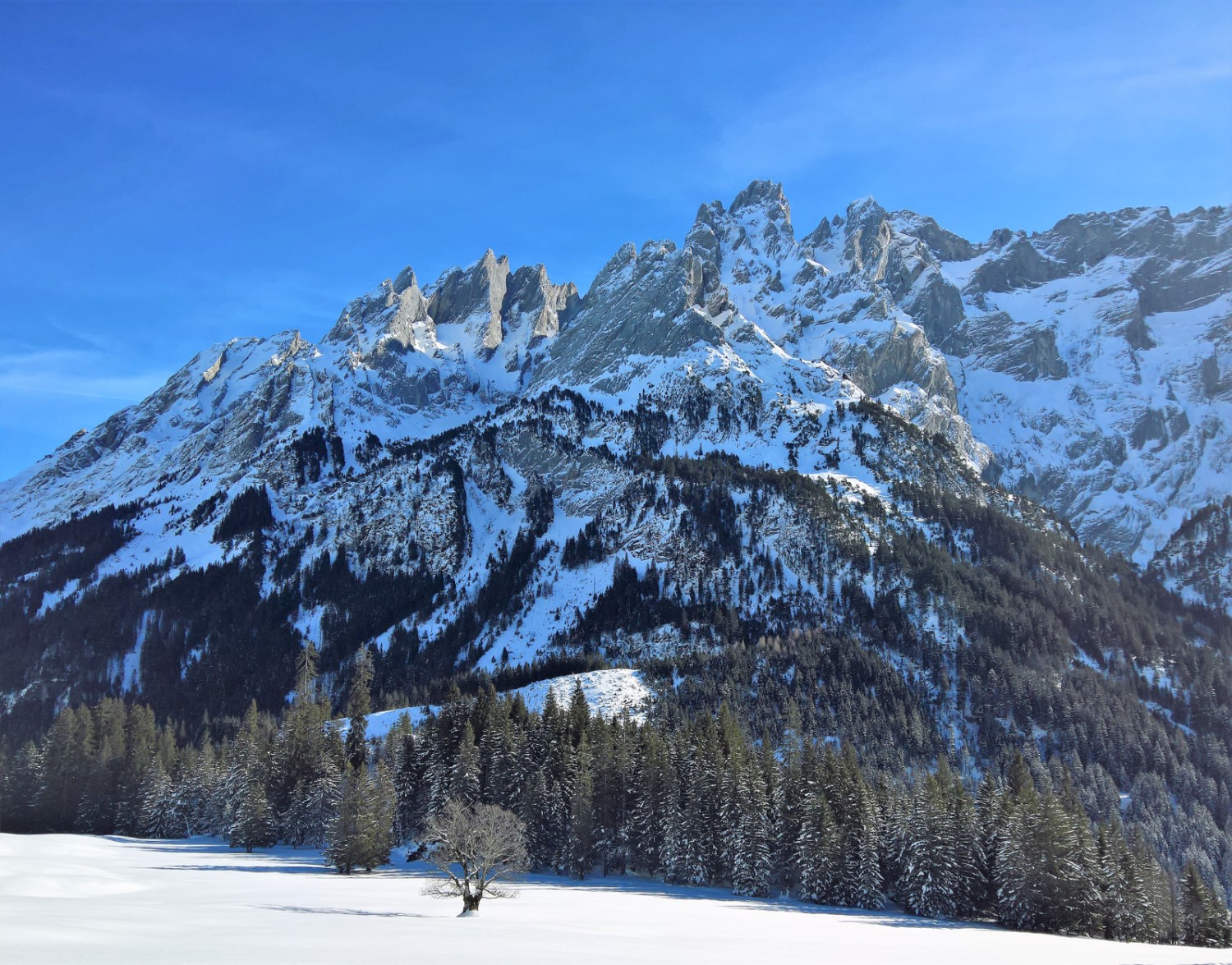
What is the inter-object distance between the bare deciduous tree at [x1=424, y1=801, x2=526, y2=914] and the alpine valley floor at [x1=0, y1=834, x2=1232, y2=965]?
5.61 feet

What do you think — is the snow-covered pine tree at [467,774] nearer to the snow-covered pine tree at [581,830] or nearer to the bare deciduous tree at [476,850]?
the snow-covered pine tree at [581,830]

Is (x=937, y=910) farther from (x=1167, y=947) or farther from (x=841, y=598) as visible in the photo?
(x=841, y=598)

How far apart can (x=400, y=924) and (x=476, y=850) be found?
47.1ft

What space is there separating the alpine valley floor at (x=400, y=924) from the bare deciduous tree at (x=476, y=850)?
1709mm

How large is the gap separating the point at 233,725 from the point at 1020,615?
165041 millimetres

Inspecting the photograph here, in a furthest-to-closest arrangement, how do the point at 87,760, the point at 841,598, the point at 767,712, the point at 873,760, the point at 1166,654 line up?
the point at 841,598 < the point at 1166,654 < the point at 767,712 < the point at 873,760 < the point at 87,760

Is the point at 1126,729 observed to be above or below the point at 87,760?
above

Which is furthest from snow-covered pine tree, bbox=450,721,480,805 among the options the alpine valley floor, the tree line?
the alpine valley floor

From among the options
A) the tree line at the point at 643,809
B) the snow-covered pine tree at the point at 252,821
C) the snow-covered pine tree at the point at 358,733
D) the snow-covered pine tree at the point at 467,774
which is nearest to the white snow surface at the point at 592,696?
the snow-covered pine tree at the point at 358,733

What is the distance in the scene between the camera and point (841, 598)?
628ft

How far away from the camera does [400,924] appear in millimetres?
42562

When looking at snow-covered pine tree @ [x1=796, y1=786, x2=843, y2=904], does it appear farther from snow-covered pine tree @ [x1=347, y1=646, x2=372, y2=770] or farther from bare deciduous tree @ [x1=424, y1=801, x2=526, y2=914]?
snow-covered pine tree @ [x1=347, y1=646, x2=372, y2=770]

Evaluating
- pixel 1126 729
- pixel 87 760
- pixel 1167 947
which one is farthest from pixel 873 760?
pixel 87 760

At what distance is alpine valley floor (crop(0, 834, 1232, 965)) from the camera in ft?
100
